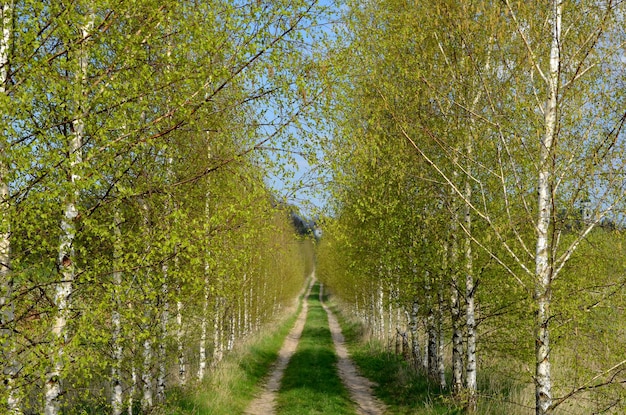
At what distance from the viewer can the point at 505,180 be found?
32.1ft

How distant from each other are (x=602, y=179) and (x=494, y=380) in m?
8.88

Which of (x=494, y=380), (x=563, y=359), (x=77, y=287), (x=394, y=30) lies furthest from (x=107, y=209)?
(x=563, y=359)

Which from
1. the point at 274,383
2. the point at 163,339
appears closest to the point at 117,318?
the point at 163,339

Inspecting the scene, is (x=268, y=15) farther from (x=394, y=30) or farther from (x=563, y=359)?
(x=563, y=359)

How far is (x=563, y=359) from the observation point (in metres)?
15.1

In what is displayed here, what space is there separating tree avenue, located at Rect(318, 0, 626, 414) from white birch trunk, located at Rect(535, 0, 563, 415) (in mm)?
22

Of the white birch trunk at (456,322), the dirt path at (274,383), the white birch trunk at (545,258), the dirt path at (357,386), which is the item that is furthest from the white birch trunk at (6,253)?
the dirt path at (357,386)

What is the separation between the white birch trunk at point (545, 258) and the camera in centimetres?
698

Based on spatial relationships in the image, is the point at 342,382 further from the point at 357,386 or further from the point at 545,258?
the point at 545,258

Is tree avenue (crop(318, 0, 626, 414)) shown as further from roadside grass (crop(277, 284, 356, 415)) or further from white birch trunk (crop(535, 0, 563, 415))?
roadside grass (crop(277, 284, 356, 415))

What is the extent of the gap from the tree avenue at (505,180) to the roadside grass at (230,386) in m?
5.72

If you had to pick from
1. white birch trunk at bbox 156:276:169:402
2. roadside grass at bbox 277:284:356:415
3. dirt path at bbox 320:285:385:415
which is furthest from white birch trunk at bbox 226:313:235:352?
white birch trunk at bbox 156:276:169:402

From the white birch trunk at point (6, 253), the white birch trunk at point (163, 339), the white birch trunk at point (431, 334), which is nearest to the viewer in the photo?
the white birch trunk at point (6, 253)

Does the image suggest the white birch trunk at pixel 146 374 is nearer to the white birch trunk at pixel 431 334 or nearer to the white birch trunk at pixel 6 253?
the white birch trunk at pixel 6 253
